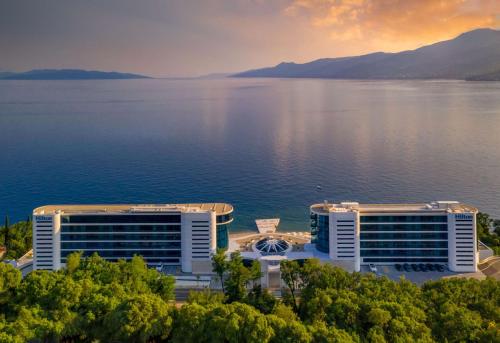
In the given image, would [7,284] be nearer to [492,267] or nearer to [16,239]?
[16,239]

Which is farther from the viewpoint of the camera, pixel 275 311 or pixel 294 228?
pixel 294 228

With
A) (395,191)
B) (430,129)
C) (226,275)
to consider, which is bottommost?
(226,275)

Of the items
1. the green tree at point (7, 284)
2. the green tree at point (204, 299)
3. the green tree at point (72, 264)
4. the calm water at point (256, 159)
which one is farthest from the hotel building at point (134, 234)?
the calm water at point (256, 159)

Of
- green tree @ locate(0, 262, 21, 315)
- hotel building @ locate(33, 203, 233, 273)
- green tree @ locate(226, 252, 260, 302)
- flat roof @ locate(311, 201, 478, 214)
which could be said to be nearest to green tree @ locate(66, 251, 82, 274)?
green tree @ locate(0, 262, 21, 315)

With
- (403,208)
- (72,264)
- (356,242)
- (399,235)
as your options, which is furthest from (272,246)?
(72,264)

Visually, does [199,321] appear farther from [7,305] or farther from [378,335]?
[7,305]

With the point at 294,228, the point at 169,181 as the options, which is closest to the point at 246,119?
the point at 169,181

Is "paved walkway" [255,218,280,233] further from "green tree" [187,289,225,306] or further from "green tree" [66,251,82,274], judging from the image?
"green tree" [66,251,82,274]
